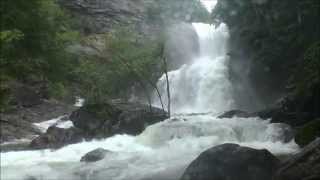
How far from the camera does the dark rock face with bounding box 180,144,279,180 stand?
12883mm

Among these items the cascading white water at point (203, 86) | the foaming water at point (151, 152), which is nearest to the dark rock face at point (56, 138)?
the foaming water at point (151, 152)

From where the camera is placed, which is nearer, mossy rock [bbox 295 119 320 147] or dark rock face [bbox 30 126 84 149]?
mossy rock [bbox 295 119 320 147]

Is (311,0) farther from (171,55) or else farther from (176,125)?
(171,55)

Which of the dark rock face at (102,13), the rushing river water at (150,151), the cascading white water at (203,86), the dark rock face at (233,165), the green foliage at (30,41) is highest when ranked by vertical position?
the dark rock face at (102,13)

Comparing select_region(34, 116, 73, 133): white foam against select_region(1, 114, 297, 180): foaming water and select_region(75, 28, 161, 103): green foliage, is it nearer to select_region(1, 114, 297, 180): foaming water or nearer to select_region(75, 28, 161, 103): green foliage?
select_region(75, 28, 161, 103): green foliage

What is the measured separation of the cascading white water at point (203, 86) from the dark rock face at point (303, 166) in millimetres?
24092

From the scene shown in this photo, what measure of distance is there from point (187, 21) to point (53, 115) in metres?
23.1

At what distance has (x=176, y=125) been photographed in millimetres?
22359

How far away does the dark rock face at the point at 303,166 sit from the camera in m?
10.9

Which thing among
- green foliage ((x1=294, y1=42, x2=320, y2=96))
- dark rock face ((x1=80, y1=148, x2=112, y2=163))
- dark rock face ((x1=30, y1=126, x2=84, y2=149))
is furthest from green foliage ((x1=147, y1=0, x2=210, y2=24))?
dark rock face ((x1=80, y1=148, x2=112, y2=163))

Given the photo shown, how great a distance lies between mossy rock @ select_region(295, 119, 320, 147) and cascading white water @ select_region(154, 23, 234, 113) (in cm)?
1874

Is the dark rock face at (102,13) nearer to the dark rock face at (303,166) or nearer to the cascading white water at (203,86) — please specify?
the cascading white water at (203,86)

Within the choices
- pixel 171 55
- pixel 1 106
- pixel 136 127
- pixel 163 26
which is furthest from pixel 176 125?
pixel 163 26

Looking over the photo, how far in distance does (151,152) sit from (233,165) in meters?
6.76
